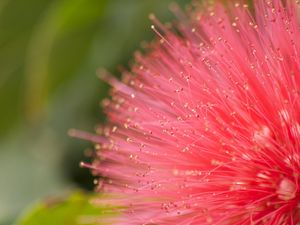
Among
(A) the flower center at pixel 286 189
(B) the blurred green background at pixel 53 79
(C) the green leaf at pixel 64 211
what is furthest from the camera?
(B) the blurred green background at pixel 53 79

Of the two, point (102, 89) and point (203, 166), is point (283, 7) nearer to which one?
point (203, 166)

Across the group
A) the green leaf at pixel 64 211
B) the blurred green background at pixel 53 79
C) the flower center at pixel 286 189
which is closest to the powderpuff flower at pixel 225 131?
the flower center at pixel 286 189

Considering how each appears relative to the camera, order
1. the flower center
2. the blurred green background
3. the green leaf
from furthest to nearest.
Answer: the blurred green background → the green leaf → the flower center

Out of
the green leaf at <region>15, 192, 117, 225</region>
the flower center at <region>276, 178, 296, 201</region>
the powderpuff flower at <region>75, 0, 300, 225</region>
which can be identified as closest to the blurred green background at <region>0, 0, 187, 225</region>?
the green leaf at <region>15, 192, 117, 225</region>

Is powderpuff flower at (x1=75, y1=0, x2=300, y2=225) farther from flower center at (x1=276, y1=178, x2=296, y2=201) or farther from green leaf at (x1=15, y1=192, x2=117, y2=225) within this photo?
green leaf at (x1=15, y1=192, x2=117, y2=225)

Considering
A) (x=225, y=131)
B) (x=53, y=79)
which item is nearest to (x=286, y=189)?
(x=225, y=131)

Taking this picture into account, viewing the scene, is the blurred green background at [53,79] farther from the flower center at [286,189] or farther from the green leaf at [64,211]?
the flower center at [286,189]
